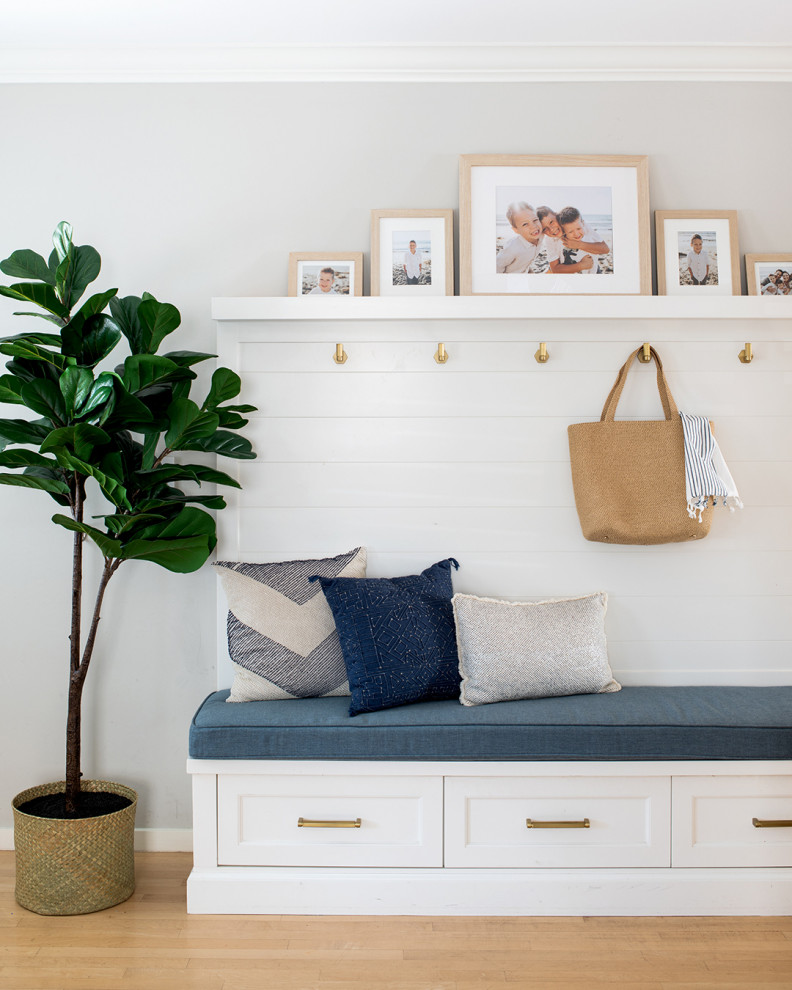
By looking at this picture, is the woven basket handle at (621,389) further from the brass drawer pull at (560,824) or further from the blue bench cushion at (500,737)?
the brass drawer pull at (560,824)

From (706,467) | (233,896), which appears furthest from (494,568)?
(233,896)

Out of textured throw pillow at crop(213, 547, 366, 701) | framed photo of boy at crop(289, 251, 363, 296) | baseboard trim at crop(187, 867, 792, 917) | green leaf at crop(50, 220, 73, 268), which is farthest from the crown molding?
baseboard trim at crop(187, 867, 792, 917)

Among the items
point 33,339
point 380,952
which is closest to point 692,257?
→ point 33,339

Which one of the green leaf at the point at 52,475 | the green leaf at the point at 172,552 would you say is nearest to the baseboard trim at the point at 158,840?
the green leaf at the point at 172,552

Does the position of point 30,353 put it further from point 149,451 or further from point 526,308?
point 526,308

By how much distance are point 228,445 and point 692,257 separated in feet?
5.71

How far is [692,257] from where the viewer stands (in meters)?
2.82

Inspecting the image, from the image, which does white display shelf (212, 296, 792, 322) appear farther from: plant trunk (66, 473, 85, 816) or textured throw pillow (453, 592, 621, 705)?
textured throw pillow (453, 592, 621, 705)

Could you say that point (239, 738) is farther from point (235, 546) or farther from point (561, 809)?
point (561, 809)

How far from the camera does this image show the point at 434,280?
2.80m

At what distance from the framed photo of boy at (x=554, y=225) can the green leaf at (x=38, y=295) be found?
1.31m

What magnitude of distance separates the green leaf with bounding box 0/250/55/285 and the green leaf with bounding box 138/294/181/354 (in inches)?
11.2

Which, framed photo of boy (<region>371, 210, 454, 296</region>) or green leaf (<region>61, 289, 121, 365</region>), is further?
framed photo of boy (<region>371, 210, 454, 296</region>)

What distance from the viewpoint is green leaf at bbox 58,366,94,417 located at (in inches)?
89.4
